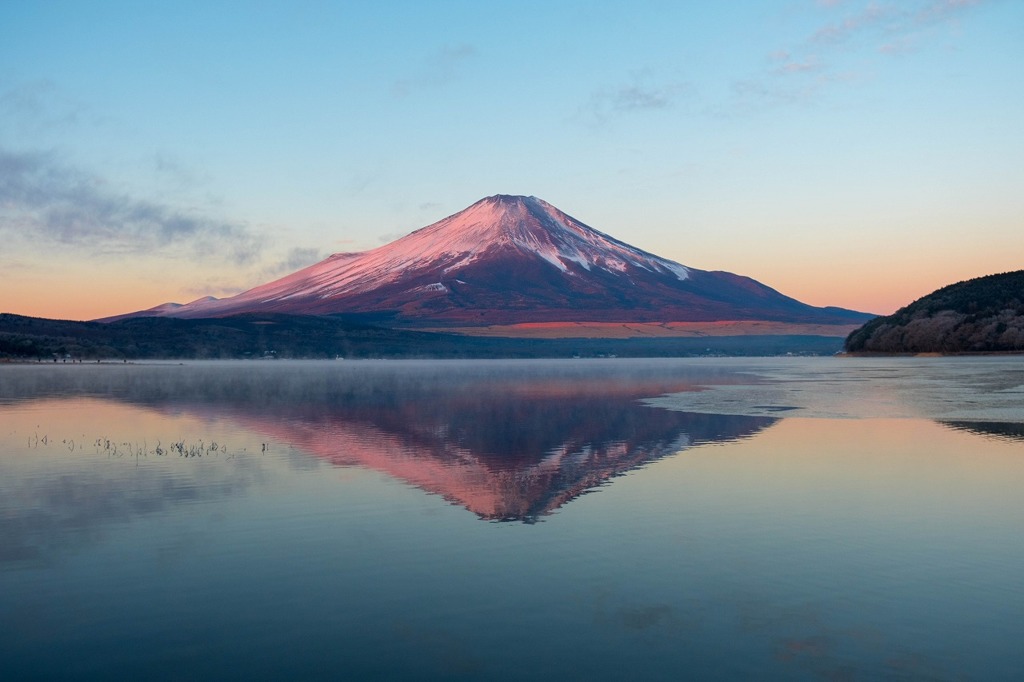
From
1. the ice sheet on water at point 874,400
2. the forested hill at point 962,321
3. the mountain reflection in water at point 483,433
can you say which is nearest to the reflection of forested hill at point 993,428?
the ice sheet on water at point 874,400

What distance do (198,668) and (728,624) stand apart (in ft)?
20.9

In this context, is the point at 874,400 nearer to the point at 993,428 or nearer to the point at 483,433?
the point at 993,428

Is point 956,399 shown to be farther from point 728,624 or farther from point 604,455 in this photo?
point 728,624

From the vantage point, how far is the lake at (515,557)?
9742mm

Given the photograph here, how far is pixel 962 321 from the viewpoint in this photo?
131875mm

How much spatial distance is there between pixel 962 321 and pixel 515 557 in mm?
137442

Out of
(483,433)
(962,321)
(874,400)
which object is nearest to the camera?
(483,433)

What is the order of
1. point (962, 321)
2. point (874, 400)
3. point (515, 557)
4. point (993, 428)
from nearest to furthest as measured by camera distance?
point (515, 557), point (993, 428), point (874, 400), point (962, 321)

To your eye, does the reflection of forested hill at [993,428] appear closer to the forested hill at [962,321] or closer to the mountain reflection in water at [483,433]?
the mountain reflection in water at [483,433]

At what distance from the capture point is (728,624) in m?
10.7

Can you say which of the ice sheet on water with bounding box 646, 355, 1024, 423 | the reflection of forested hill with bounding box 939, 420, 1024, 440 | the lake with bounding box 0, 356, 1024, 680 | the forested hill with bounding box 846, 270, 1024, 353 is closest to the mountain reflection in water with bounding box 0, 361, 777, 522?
the lake with bounding box 0, 356, 1024, 680

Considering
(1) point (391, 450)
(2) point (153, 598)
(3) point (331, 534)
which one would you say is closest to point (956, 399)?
(1) point (391, 450)

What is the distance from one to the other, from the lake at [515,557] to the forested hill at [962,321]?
10978 cm

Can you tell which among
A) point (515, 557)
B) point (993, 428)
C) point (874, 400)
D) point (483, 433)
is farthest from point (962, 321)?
point (515, 557)
